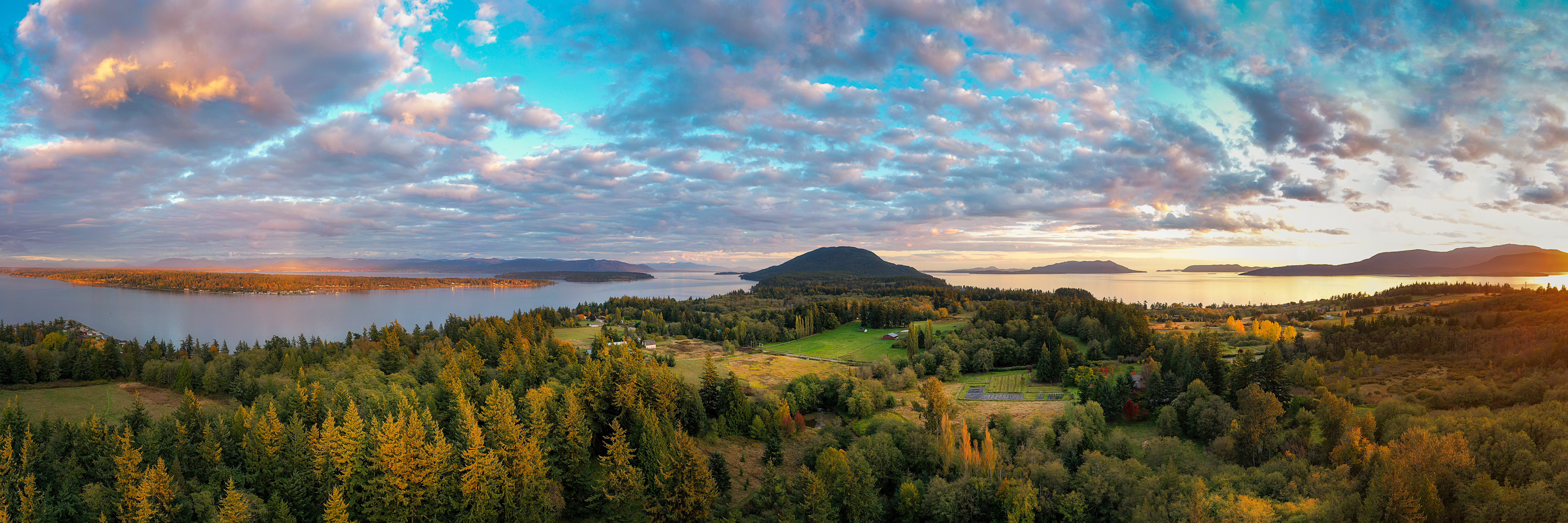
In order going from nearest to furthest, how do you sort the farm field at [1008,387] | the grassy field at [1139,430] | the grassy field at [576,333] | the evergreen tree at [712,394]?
the grassy field at [1139,430], the evergreen tree at [712,394], the farm field at [1008,387], the grassy field at [576,333]

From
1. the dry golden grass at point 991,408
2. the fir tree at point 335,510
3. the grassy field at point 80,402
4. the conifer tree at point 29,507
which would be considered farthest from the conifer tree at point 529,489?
the dry golden grass at point 991,408

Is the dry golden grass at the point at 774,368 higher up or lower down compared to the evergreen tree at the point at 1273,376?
lower down

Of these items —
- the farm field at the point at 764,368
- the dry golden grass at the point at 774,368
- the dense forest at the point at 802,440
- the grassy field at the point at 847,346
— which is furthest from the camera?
the grassy field at the point at 847,346

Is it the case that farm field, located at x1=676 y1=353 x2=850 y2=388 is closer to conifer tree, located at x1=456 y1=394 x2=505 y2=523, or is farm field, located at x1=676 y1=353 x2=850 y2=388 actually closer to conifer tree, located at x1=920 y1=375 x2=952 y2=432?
conifer tree, located at x1=920 y1=375 x2=952 y2=432

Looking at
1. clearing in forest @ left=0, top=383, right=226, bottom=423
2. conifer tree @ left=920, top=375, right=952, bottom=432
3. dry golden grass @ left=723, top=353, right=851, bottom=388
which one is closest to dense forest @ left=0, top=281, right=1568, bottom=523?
conifer tree @ left=920, top=375, right=952, bottom=432

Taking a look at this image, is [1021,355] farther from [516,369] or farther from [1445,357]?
[516,369]

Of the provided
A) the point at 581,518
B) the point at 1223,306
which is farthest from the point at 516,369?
the point at 1223,306

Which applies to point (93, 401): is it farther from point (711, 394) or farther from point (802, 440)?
point (802, 440)

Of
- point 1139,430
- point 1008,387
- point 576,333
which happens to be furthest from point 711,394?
point 576,333

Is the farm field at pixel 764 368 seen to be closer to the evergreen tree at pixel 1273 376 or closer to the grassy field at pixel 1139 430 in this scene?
the grassy field at pixel 1139 430
